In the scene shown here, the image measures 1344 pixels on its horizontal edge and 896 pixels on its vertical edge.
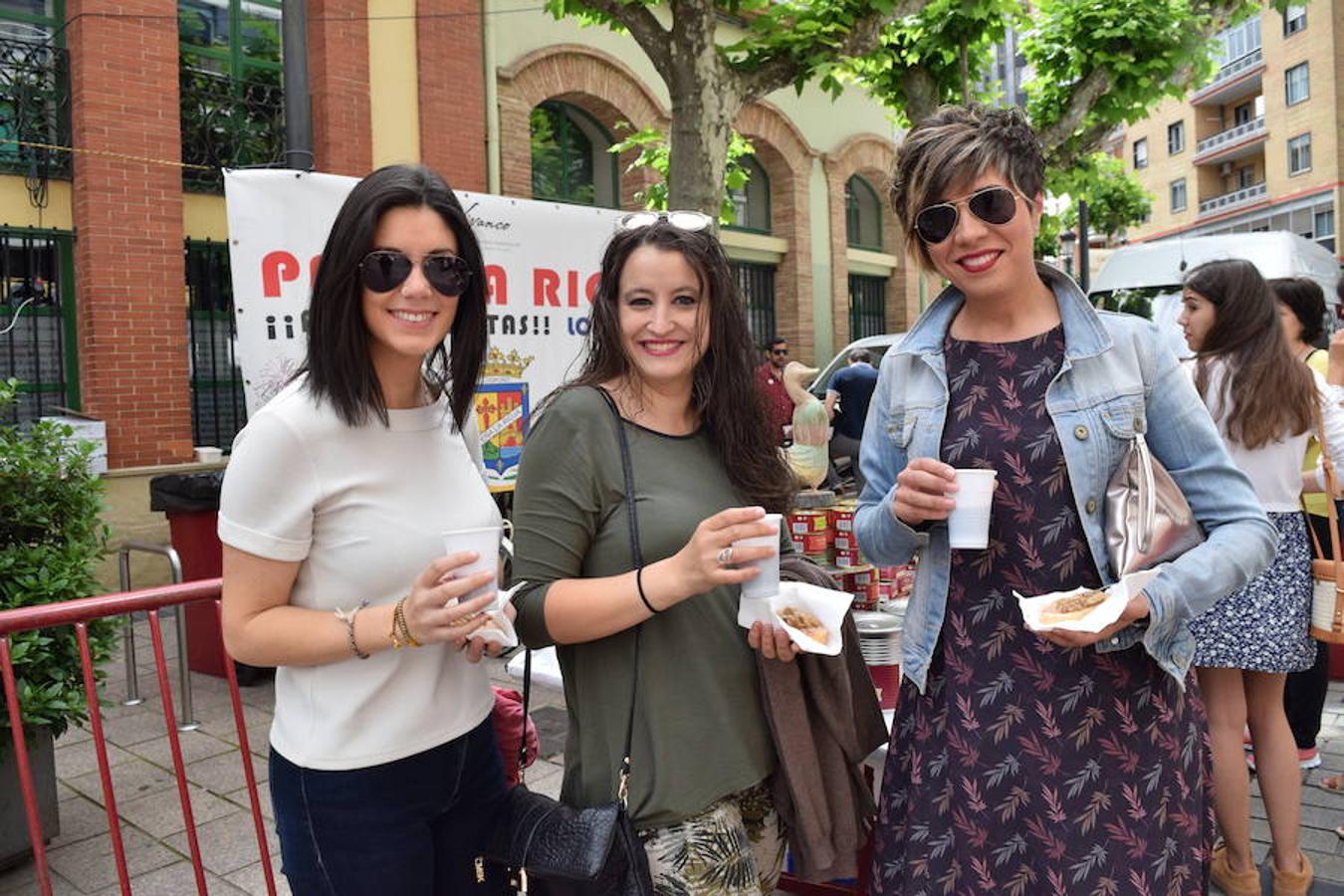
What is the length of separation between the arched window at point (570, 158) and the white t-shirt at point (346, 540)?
11201 millimetres

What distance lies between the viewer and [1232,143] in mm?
46312

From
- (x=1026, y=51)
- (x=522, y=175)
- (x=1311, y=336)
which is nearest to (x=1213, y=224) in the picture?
(x=1026, y=51)

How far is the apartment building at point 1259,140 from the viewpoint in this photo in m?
39.6

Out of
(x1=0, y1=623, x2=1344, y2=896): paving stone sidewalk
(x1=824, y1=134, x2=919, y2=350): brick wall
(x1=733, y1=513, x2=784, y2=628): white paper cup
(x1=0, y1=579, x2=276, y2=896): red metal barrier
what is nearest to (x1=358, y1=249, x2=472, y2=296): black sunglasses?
(x1=733, y1=513, x2=784, y2=628): white paper cup

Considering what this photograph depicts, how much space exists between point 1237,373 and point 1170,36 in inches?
331

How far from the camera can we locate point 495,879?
2.07 meters

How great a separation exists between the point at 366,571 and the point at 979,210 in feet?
4.48

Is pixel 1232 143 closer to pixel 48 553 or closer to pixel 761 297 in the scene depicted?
pixel 761 297

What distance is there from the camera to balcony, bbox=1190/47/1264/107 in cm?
4488

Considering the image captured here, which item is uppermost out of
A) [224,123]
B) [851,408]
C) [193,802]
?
[224,123]

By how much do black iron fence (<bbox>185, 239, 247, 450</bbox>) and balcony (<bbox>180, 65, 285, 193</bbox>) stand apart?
704mm

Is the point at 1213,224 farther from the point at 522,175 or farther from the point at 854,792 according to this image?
the point at 854,792

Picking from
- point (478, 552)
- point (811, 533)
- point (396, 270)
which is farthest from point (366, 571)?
point (811, 533)

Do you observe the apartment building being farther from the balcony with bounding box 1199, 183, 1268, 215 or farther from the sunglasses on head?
the sunglasses on head
